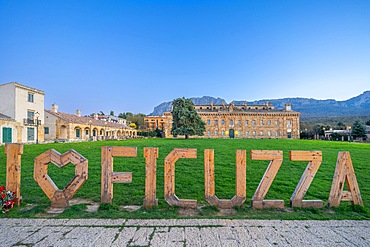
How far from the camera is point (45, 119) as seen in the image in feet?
122

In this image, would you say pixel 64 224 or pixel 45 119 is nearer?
pixel 64 224

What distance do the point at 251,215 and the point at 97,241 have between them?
313cm

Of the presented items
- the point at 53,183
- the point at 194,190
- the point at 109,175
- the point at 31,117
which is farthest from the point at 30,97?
the point at 194,190

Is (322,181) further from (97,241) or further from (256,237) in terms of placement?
(97,241)

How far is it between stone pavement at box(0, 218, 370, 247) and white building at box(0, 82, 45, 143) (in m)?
31.6

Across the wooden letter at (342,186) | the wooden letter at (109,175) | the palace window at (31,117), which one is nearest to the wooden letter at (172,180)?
the wooden letter at (109,175)

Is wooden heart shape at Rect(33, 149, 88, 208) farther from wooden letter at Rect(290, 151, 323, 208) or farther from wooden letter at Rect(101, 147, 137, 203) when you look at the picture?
wooden letter at Rect(290, 151, 323, 208)

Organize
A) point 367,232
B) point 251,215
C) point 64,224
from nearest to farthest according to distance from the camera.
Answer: point 367,232 → point 64,224 → point 251,215

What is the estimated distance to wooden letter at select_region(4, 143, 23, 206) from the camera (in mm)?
5223

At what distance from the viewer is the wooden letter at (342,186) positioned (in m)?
5.14

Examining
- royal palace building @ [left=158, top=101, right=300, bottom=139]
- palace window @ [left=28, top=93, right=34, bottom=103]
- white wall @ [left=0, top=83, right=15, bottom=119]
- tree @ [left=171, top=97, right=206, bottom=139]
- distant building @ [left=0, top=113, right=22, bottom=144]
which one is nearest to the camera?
distant building @ [left=0, top=113, right=22, bottom=144]

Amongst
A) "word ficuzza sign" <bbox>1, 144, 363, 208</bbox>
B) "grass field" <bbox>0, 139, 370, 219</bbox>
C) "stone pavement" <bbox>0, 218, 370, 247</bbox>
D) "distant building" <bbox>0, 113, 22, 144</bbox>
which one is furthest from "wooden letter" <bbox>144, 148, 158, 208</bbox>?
"distant building" <bbox>0, 113, 22, 144</bbox>

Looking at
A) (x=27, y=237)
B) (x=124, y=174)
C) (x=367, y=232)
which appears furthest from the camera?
(x=124, y=174)

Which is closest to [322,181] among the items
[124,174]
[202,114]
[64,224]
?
[124,174]
